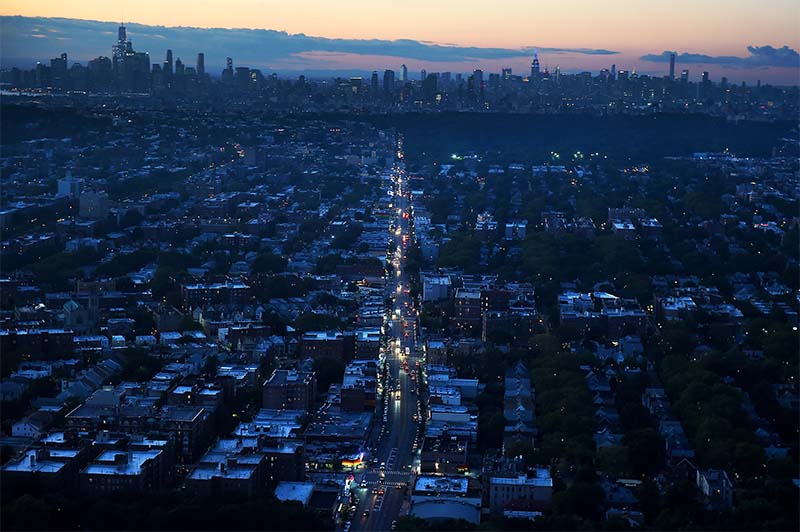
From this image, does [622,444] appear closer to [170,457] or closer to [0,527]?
[170,457]

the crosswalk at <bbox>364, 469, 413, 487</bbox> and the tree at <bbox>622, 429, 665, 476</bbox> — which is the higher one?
the tree at <bbox>622, 429, 665, 476</bbox>

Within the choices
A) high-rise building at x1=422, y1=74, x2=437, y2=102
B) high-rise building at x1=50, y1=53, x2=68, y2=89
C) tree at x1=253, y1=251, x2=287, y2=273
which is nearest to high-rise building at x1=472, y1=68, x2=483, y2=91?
high-rise building at x1=422, y1=74, x2=437, y2=102

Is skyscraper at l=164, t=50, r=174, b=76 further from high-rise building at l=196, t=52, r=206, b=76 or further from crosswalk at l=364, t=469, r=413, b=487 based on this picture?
crosswalk at l=364, t=469, r=413, b=487

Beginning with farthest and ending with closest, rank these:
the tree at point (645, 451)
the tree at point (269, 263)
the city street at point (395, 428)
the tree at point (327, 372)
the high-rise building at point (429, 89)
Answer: the high-rise building at point (429, 89) < the tree at point (269, 263) < the tree at point (327, 372) < the tree at point (645, 451) < the city street at point (395, 428)

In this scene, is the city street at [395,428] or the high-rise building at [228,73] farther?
the high-rise building at [228,73]

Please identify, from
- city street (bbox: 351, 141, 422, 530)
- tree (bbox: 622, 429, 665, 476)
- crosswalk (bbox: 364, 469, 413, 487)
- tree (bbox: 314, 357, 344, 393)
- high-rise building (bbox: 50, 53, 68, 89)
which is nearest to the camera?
city street (bbox: 351, 141, 422, 530)

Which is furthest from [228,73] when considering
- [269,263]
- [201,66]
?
[269,263]

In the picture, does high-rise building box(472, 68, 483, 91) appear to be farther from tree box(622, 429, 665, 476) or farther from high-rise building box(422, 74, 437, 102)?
tree box(622, 429, 665, 476)

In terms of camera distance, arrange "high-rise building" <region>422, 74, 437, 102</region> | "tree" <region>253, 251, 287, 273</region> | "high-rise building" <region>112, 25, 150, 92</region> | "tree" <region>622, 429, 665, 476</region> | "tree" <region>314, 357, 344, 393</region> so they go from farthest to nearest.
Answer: "high-rise building" <region>422, 74, 437, 102</region> < "high-rise building" <region>112, 25, 150, 92</region> < "tree" <region>253, 251, 287, 273</region> < "tree" <region>314, 357, 344, 393</region> < "tree" <region>622, 429, 665, 476</region>

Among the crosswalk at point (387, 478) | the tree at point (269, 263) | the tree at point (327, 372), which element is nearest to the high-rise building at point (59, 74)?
the tree at point (269, 263)

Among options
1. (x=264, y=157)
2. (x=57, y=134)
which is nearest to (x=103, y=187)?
(x=264, y=157)

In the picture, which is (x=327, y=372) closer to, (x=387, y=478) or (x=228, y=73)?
(x=387, y=478)

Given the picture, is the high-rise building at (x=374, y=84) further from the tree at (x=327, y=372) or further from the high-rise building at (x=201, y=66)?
the tree at (x=327, y=372)

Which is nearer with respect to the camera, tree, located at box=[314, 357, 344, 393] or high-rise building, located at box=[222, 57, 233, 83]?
tree, located at box=[314, 357, 344, 393]
